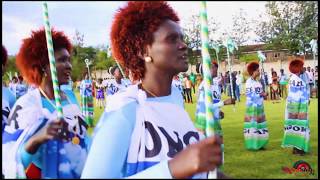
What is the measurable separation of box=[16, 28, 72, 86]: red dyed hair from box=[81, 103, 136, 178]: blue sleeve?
1.36 metres

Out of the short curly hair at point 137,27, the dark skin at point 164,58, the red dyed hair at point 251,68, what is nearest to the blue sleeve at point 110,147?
the dark skin at point 164,58

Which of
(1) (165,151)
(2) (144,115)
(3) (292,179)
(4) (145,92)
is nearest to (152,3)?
(4) (145,92)

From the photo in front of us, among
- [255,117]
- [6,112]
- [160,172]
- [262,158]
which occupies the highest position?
[160,172]

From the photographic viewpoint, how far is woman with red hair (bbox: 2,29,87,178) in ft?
7.83

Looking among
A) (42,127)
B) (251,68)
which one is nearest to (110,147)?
(42,127)

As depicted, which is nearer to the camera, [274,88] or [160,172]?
[160,172]

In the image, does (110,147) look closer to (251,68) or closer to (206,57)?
(206,57)

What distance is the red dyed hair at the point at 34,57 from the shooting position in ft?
10.1

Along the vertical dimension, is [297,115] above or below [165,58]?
below

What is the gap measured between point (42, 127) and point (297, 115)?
6.95 meters

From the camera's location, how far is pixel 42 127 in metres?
2.63

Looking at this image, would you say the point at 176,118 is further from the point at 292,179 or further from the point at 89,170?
the point at 292,179
